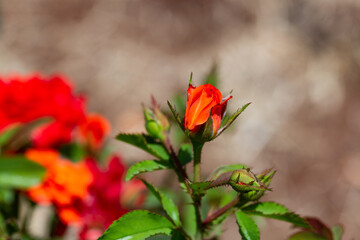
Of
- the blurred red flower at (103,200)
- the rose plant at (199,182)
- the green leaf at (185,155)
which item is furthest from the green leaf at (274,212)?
the blurred red flower at (103,200)

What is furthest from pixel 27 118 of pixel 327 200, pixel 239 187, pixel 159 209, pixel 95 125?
pixel 327 200

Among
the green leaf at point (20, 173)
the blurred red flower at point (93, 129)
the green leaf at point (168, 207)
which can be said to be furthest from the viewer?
the blurred red flower at point (93, 129)

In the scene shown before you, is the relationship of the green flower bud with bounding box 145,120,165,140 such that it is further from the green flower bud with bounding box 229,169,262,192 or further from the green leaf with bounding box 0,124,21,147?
the green leaf with bounding box 0,124,21,147

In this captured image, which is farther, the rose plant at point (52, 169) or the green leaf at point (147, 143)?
the rose plant at point (52, 169)

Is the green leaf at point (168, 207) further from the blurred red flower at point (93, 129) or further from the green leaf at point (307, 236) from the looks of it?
the blurred red flower at point (93, 129)

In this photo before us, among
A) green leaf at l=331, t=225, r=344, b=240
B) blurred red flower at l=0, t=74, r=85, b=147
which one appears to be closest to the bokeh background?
blurred red flower at l=0, t=74, r=85, b=147
